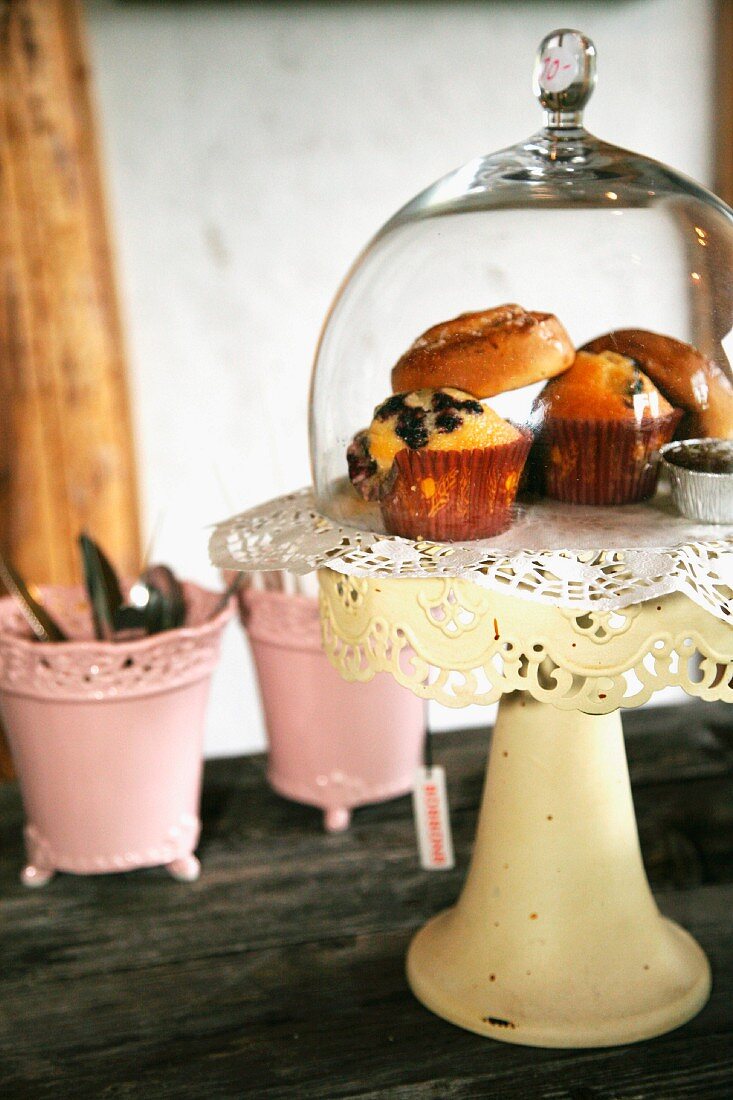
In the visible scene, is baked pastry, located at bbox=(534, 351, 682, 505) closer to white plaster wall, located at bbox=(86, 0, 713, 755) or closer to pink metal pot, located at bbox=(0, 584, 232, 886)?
pink metal pot, located at bbox=(0, 584, 232, 886)

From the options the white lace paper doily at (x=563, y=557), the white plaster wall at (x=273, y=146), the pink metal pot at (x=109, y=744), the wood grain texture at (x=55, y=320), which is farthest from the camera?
the white plaster wall at (x=273, y=146)

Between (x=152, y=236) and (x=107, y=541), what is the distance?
0.41 m

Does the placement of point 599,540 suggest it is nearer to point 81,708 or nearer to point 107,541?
point 81,708

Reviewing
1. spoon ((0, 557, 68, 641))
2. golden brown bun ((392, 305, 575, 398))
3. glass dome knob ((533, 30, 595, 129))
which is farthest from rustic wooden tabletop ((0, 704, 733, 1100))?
glass dome knob ((533, 30, 595, 129))

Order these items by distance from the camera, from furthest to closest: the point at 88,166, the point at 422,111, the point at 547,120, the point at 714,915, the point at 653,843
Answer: the point at 422,111, the point at 88,166, the point at 653,843, the point at 714,915, the point at 547,120

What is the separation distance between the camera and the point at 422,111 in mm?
1521

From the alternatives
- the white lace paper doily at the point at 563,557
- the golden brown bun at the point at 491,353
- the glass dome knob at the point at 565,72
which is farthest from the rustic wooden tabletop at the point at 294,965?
the glass dome knob at the point at 565,72

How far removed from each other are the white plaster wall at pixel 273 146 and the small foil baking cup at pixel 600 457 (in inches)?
32.4

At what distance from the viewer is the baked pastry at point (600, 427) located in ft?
2.18

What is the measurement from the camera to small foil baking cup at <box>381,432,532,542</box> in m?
0.65

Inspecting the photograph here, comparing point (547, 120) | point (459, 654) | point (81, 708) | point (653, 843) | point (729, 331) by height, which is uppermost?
point (547, 120)

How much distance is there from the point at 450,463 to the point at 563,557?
89 mm

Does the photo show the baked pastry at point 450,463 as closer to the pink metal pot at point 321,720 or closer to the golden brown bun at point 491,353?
the golden brown bun at point 491,353

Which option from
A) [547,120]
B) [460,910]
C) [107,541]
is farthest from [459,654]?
[107,541]
